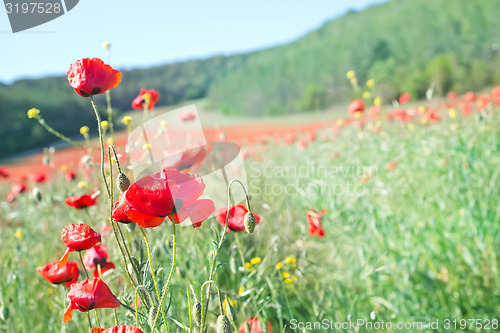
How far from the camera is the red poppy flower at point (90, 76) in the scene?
71 centimetres

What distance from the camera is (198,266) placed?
126cm

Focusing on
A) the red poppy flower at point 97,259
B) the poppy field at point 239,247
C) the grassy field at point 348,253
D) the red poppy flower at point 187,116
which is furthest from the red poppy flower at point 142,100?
the red poppy flower at point 97,259

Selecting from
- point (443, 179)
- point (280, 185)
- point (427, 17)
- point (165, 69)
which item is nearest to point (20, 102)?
point (165, 69)

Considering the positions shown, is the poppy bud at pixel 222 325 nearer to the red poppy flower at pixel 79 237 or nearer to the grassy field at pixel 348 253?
the red poppy flower at pixel 79 237

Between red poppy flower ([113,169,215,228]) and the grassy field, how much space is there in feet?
1.36

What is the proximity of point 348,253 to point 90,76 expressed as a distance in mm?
1624

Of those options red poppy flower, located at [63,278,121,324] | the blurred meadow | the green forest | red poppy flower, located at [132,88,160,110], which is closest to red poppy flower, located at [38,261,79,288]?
the blurred meadow

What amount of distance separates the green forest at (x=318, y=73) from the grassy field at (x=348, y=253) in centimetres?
338

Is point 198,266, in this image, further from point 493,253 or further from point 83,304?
point 493,253

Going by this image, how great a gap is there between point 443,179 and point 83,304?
191 cm

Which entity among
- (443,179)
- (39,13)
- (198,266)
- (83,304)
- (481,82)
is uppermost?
(39,13)

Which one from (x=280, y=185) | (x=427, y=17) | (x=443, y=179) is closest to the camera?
(x=443, y=179)

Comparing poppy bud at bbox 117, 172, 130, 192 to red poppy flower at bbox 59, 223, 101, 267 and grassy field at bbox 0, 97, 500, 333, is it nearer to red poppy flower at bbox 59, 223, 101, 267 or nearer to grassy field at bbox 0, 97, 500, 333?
red poppy flower at bbox 59, 223, 101, 267

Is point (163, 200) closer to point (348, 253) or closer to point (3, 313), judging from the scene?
point (3, 313)
